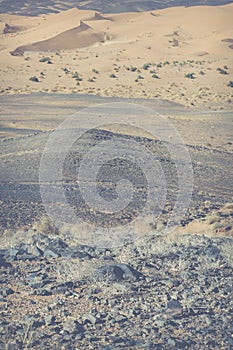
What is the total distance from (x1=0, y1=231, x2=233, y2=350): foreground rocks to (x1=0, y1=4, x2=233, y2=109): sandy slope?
81.5 ft

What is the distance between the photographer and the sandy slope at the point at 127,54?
43.3 meters

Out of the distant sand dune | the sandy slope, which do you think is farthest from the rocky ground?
the distant sand dune

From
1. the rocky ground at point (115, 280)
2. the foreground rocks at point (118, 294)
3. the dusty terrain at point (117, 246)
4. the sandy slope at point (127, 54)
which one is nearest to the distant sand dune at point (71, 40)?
the sandy slope at point (127, 54)

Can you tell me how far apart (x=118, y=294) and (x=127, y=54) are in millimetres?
54313

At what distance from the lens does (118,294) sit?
10.7 meters

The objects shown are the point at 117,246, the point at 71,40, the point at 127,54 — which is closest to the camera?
the point at 117,246

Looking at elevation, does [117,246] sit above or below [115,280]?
below

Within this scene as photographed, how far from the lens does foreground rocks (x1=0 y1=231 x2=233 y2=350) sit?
9255 millimetres

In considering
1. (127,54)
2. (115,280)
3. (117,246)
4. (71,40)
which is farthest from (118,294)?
(71,40)

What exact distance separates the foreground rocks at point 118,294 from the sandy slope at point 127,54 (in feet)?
81.5

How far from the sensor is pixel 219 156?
24.1 m

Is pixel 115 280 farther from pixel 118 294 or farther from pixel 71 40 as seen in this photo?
pixel 71 40

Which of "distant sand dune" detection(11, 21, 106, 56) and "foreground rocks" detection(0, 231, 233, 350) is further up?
"foreground rocks" detection(0, 231, 233, 350)

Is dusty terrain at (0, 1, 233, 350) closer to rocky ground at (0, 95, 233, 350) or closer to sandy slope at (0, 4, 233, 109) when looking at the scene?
rocky ground at (0, 95, 233, 350)
